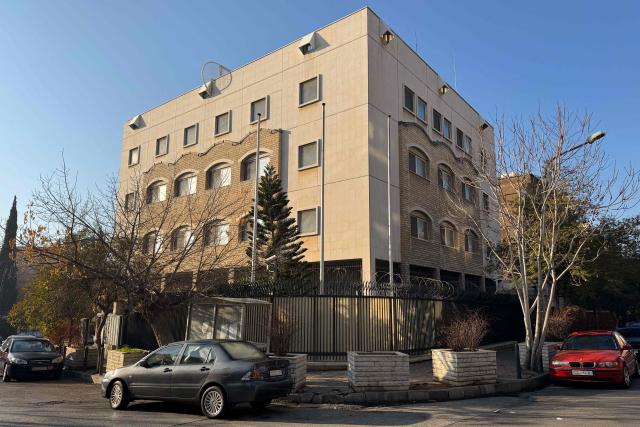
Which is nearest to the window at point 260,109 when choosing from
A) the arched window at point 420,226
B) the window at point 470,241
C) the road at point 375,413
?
the arched window at point 420,226

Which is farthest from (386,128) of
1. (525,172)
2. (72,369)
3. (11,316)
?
(11,316)

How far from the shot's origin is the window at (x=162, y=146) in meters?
34.7

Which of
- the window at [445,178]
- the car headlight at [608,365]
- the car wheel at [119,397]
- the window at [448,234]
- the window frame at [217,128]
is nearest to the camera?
the car wheel at [119,397]

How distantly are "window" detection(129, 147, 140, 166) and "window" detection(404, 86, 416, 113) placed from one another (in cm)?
2076

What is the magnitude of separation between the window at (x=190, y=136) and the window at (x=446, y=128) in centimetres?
1611

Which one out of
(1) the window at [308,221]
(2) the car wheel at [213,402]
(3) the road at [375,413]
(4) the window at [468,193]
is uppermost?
(4) the window at [468,193]

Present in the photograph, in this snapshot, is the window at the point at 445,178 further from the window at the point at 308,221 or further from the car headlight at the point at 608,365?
the car headlight at the point at 608,365

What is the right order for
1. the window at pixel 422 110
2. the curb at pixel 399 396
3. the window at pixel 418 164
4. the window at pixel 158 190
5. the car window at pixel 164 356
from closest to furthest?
the car window at pixel 164 356 < the curb at pixel 399 396 < the window at pixel 418 164 < the window at pixel 422 110 < the window at pixel 158 190

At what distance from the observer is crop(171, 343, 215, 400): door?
9.05 meters

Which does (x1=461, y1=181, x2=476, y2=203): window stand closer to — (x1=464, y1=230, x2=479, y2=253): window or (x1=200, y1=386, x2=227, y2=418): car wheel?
(x1=464, y1=230, x2=479, y2=253): window

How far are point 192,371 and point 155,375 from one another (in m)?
1.03

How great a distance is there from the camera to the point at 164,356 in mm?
9922

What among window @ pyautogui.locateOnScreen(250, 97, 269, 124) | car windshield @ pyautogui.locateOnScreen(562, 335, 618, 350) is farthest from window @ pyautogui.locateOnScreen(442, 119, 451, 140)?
car windshield @ pyautogui.locateOnScreen(562, 335, 618, 350)

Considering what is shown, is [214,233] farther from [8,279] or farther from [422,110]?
[8,279]
